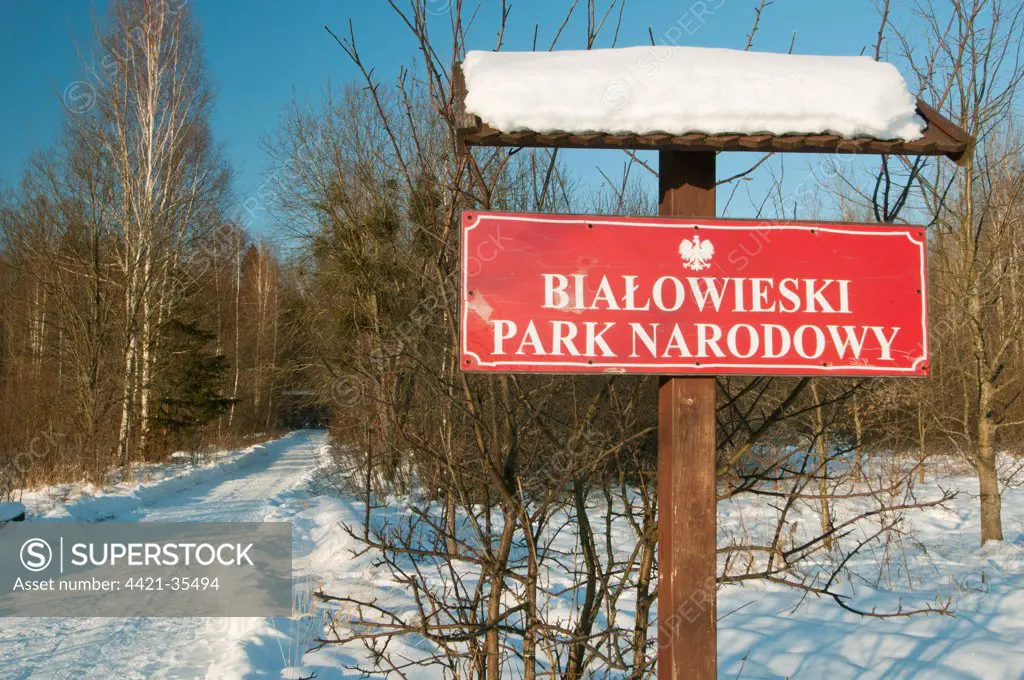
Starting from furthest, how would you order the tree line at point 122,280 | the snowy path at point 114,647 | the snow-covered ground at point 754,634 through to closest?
the tree line at point 122,280
the snow-covered ground at point 754,634
the snowy path at point 114,647

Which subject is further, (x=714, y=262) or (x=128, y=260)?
(x=128, y=260)

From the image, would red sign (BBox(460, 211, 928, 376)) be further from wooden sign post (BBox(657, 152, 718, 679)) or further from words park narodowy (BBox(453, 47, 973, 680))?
wooden sign post (BBox(657, 152, 718, 679))

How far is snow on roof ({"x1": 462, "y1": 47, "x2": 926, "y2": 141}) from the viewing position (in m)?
2.12

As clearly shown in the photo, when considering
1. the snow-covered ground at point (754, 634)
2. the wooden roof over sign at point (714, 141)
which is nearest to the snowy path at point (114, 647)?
the snow-covered ground at point (754, 634)

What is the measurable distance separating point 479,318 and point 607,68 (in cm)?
86

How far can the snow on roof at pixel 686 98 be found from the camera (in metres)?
2.12

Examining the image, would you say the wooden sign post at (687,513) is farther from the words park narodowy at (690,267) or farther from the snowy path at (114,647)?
the snowy path at (114,647)

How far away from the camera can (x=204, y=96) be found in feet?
62.2

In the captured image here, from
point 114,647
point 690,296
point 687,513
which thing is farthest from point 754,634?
point 114,647

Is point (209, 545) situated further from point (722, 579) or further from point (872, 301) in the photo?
point (872, 301)

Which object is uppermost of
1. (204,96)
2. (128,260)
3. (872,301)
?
(204,96)

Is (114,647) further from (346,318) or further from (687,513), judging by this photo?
(346,318)

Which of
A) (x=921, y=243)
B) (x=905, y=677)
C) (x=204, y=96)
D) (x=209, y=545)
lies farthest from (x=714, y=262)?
(x=204, y=96)

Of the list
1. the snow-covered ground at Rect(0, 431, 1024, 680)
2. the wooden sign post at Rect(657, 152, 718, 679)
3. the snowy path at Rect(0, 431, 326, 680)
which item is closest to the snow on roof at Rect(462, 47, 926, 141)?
the wooden sign post at Rect(657, 152, 718, 679)
